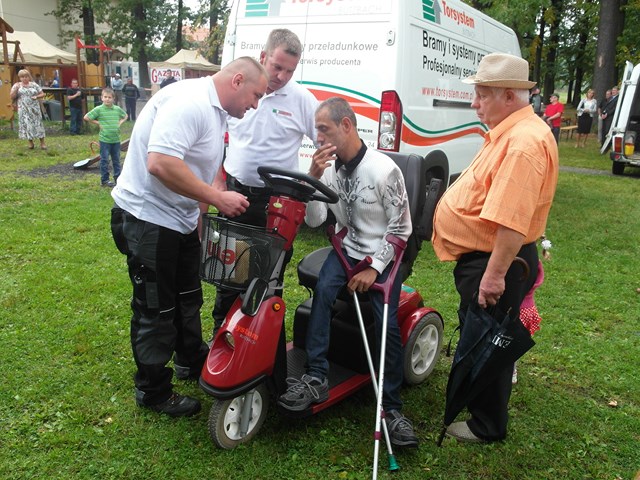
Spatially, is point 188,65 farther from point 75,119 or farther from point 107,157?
point 107,157

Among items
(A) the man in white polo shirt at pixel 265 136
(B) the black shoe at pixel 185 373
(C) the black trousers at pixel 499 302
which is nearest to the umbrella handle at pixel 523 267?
(C) the black trousers at pixel 499 302

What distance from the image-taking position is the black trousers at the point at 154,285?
2893 mm

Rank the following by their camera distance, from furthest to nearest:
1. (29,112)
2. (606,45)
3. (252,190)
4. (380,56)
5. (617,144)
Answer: (606,45), (29,112), (617,144), (380,56), (252,190)

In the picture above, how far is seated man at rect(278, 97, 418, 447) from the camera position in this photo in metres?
2.96

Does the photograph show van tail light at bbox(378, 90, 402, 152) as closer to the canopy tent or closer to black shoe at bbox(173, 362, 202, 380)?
black shoe at bbox(173, 362, 202, 380)

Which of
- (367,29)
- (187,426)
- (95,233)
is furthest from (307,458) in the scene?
(95,233)

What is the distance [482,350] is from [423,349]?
971mm

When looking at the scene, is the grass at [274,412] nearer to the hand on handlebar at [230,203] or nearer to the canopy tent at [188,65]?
the hand on handlebar at [230,203]

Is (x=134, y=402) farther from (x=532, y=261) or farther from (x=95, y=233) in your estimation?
(x=95, y=233)

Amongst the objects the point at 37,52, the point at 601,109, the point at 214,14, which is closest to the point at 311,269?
the point at 601,109

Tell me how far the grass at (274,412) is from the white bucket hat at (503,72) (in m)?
1.90

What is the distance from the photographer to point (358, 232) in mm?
3186

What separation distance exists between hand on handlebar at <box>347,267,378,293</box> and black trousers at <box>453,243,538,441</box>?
0.43 meters

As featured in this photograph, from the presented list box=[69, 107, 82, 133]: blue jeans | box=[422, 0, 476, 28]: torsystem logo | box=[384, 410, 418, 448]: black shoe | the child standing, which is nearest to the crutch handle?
box=[384, 410, 418, 448]: black shoe
